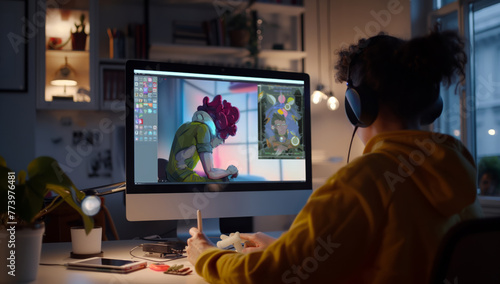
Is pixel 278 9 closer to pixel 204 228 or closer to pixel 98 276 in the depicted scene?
pixel 204 228

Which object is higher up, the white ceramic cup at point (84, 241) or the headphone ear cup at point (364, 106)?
the headphone ear cup at point (364, 106)

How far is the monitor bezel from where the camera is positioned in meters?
1.25

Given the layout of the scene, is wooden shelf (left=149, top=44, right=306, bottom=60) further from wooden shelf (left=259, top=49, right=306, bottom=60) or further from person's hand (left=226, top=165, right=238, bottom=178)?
person's hand (left=226, top=165, right=238, bottom=178)

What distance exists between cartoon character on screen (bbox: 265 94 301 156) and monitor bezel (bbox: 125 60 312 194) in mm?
43

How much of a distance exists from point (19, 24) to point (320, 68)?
2505 millimetres

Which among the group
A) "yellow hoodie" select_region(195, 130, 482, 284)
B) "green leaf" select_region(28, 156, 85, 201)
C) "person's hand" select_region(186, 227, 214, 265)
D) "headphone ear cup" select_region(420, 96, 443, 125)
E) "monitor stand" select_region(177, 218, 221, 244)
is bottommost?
"monitor stand" select_region(177, 218, 221, 244)

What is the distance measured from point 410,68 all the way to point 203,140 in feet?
2.32

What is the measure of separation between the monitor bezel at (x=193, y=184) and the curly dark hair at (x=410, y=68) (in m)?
0.61

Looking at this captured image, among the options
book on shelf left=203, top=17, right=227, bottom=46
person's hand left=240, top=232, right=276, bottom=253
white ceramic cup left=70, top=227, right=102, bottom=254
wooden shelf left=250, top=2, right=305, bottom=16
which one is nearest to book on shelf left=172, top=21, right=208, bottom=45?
book on shelf left=203, top=17, right=227, bottom=46

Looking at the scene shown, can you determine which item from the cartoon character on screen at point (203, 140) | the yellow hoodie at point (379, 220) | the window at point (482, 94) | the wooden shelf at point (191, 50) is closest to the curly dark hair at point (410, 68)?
the yellow hoodie at point (379, 220)

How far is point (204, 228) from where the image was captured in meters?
1.46

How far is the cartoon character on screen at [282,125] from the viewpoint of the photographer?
1433 millimetres

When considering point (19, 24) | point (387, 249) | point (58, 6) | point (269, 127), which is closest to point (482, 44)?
point (269, 127)

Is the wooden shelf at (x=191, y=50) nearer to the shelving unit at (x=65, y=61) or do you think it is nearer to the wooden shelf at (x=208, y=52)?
the wooden shelf at (x=208, y=52)
